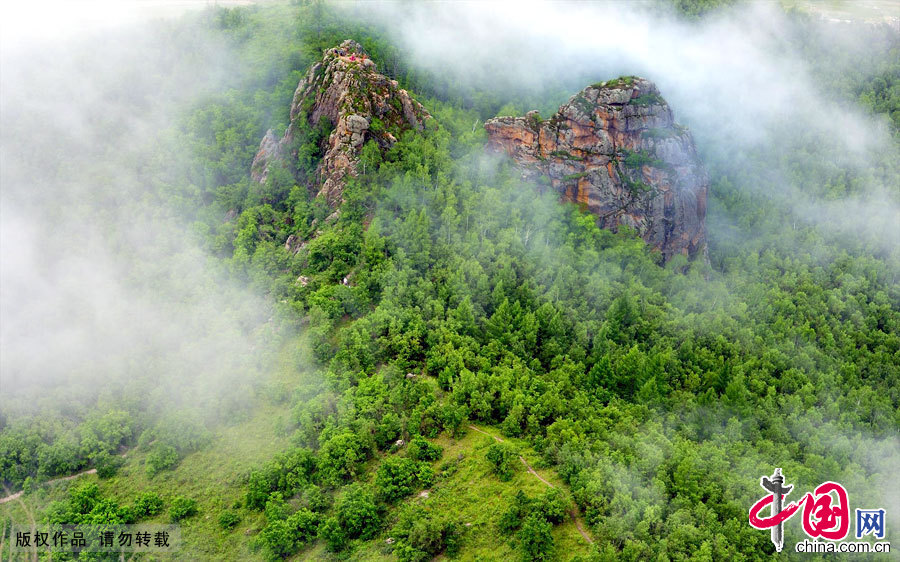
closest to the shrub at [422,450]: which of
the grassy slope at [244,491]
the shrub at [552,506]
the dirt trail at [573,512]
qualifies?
the grassy slope at [244,491]

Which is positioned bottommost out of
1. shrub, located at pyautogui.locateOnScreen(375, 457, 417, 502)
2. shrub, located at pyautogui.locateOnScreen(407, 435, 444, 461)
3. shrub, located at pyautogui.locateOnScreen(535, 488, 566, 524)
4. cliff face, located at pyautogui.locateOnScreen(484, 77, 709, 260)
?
shrub, located at pyautogui.locateOnScreen(535, 488, 566, 524)

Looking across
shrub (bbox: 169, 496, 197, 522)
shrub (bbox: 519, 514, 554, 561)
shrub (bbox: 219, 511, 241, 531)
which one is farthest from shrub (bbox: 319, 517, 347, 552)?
shrub (bbox: 519, 514, 554, 561)

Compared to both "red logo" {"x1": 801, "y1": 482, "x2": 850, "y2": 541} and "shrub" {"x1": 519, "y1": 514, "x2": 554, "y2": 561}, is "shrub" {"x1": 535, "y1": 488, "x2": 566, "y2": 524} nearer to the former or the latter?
"shrub" {"x1": 519, "y1": 514, "x2": 554, "y2": 561}

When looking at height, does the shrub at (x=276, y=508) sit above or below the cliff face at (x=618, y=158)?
below

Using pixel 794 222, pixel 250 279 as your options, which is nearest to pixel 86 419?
pixel 250 279

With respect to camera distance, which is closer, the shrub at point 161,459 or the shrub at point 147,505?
the shrub at point 147,505

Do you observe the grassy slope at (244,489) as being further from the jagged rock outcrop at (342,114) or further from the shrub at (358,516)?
the jagged rock outcrop at (342,114)

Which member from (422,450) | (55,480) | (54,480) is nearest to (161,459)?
(55,480)
